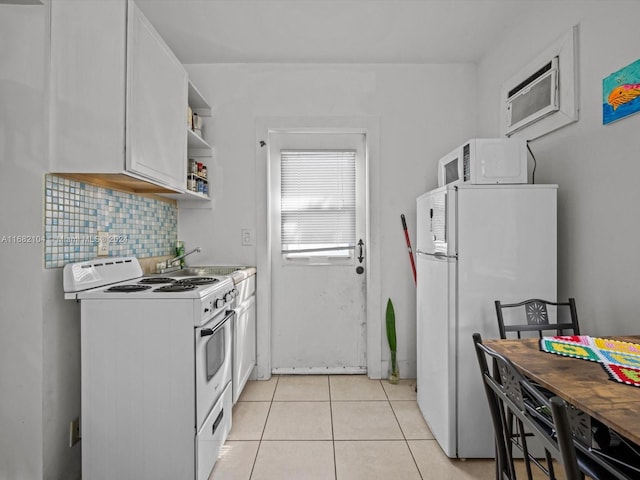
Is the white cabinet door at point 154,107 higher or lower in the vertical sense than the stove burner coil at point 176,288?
higher

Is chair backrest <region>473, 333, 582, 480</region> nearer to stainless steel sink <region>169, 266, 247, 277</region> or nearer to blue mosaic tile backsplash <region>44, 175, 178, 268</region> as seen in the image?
blue mosaic tile backsplash <region>44, 175, 178, 268</region>

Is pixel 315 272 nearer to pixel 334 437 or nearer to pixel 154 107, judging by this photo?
pixel 334 437

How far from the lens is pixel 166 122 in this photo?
199cm

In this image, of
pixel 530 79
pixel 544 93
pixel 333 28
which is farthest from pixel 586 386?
pixel 333 28

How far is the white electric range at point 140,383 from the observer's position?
5.05 ft

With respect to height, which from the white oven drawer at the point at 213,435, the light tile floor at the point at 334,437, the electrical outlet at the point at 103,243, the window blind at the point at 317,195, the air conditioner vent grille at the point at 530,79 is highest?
the air conditioner vent grille at the point at 530,79

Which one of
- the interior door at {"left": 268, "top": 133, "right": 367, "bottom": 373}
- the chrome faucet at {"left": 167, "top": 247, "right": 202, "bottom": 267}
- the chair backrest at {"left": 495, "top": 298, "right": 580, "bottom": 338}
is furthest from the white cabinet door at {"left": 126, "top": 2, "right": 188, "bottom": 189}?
the chair backrest at {"left": 495, "top": 298, "right": 580, "bottom": 338}

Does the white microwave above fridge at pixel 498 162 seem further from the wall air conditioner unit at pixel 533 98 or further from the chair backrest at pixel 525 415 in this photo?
the chair backrest at pixel 525 415

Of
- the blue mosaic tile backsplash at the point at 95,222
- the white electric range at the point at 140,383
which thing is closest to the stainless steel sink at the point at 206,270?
the blue mosaic tile backsplash at the point at 95,222

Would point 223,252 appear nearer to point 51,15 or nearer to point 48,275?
point 48,275

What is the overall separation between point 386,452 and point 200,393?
43.3 inches

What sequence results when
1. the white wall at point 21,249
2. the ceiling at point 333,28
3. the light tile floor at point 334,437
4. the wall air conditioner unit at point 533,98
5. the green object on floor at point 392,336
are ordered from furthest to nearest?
the green object on floor at point 392,336, the ceiling at point 333,28, the wall air conditioner unit at point 533,98, the light tile floor at point 334,437, the white wall at point 21,249

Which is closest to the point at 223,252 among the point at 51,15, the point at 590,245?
the point at 51,15

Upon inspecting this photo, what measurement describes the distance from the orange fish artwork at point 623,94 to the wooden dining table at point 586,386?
1192 mm
